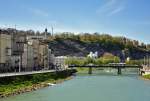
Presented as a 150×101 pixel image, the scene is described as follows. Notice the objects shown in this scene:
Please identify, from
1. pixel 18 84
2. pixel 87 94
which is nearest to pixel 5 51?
pixel 18 84

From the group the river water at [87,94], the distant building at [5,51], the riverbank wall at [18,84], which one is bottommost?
the river water at [87,94]

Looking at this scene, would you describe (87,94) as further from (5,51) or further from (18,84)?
(5,51)

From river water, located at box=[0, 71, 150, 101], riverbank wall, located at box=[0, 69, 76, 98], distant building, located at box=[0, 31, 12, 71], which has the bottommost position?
river water, located at box=[0, 71, 150, 101]

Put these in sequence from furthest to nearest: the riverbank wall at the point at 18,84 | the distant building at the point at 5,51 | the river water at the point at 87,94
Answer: the distant building at the point at 5,51, the riverbank wall at the point at 18,84, the river water at the point at 87,94

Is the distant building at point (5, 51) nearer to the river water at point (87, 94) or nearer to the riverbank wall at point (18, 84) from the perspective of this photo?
the riverbank wall at point (18, 84)

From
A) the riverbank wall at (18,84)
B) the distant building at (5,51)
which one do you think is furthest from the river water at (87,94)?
the distant building at (5,51)

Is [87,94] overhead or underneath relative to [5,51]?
underneath

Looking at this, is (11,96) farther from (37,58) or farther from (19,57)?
(37,58)

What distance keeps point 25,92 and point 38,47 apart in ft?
Answer: 230

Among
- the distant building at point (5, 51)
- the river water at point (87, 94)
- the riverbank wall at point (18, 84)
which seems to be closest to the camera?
the river water at point (87, 94)

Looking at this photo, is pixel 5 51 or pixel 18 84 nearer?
pixel 18 84

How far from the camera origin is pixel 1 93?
49375mm

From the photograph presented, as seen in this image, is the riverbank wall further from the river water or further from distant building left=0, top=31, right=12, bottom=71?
distant building left=0, top=31, right=12, bottom=71

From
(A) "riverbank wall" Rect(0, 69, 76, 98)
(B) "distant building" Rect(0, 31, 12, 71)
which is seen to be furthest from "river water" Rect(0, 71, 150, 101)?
(B) "distant building" Rect(0, 31, 12, 71)
